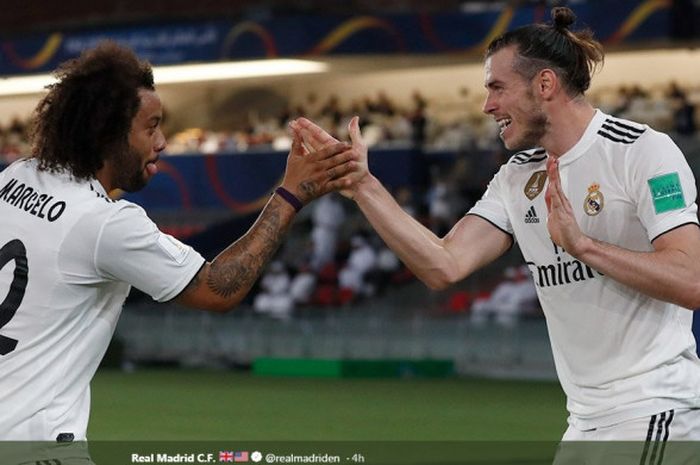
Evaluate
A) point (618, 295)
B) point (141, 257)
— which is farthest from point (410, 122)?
point (141, 257)

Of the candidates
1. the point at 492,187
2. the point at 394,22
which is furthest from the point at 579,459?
the point at 394,22

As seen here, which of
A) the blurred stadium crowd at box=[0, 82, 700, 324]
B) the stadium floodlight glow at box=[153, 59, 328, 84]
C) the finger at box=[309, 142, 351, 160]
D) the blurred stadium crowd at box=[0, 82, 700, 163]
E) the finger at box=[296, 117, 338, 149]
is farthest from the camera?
the stadium floodlight glow at box=[153, 59, 328, 84]

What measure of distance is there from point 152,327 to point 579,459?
1934cm

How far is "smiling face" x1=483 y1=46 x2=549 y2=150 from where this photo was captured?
5.12 meters

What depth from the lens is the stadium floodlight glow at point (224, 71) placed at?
3174 cm

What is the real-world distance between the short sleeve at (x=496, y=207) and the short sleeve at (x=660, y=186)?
65 cm

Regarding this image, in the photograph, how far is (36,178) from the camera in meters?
4.43

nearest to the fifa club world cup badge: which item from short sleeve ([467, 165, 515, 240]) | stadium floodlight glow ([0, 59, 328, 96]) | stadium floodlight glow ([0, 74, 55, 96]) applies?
short sleeve ([467, 165, 515, 240])

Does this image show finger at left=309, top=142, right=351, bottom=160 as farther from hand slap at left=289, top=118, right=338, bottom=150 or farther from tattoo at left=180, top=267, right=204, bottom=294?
tattoo at left=180, top=267, right=204, bottom=294

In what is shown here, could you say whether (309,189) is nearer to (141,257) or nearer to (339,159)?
(339,159)

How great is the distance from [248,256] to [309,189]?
389 mm

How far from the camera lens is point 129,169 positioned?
179 inches

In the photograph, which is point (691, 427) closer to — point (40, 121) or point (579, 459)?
point (579, 459)

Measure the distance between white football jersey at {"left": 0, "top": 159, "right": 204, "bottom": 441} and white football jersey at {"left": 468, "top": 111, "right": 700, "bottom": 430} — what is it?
1.43m
